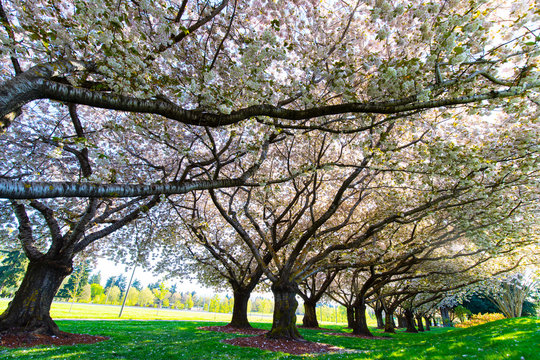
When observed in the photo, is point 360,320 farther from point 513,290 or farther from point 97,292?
point 97,292

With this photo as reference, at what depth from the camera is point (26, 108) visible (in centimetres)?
1035

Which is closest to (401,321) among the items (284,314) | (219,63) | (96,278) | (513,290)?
(513,290)

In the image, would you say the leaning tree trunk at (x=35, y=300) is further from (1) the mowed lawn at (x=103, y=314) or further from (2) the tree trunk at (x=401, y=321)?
(2) the tree trunk at (x=401, y=321)

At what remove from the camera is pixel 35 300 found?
10.1 meters

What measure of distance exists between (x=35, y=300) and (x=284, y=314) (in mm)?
10445

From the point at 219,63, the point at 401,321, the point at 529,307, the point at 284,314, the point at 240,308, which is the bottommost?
the point at 401,321

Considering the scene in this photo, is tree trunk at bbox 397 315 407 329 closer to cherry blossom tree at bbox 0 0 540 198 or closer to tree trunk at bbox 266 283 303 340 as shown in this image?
tree trunk at bbox 266 283 303 340

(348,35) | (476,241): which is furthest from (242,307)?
(348,35)

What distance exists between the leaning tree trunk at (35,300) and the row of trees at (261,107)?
6cm

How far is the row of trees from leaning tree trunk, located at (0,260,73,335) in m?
0.06

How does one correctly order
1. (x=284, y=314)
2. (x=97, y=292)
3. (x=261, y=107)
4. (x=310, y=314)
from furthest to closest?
(x=97, y=292), (x=310, y=314), (x=284, y=314), (x=261, y=107)

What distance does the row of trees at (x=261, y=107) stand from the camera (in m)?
4.89

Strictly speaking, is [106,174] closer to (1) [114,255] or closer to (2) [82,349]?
(2) [82,349]

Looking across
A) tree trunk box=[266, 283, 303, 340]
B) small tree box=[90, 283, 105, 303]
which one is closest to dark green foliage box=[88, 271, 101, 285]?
small tree box=[90, 283, 105, 303]
